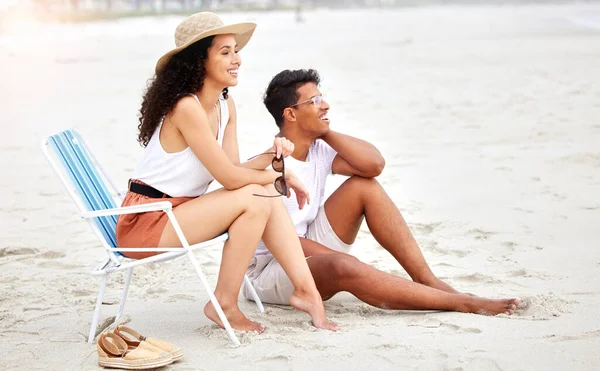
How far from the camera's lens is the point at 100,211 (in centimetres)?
354

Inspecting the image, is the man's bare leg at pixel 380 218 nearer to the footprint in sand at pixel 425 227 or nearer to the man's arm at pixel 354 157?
the man's arm at pixel 354 157

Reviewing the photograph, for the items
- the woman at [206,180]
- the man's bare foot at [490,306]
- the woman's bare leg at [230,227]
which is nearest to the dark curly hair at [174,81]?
the woman at [206,180]

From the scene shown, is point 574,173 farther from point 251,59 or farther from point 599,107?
point 251,59

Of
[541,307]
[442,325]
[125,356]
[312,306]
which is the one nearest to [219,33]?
[312,306]

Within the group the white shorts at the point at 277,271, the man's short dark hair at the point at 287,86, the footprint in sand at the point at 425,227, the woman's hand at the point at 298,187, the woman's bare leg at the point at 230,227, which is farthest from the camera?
the footprint in sand at the point at 425,227

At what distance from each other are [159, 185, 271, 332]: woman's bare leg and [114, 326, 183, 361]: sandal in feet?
1.18

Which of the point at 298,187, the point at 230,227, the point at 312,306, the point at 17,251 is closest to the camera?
the point at 230,227

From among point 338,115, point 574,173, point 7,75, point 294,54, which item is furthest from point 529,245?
point 294,54

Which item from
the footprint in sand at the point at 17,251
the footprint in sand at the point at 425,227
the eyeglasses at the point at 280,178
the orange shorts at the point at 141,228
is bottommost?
the footprint in sand at the point at 17,251

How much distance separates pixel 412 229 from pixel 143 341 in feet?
8.23

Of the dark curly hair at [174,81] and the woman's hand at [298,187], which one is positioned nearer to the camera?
the dark curly hair at [174,81]

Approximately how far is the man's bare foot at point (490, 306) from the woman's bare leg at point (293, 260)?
1.86 feet

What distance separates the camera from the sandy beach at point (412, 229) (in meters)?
3.41

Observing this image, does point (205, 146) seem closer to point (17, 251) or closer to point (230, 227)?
point (230, 227)
